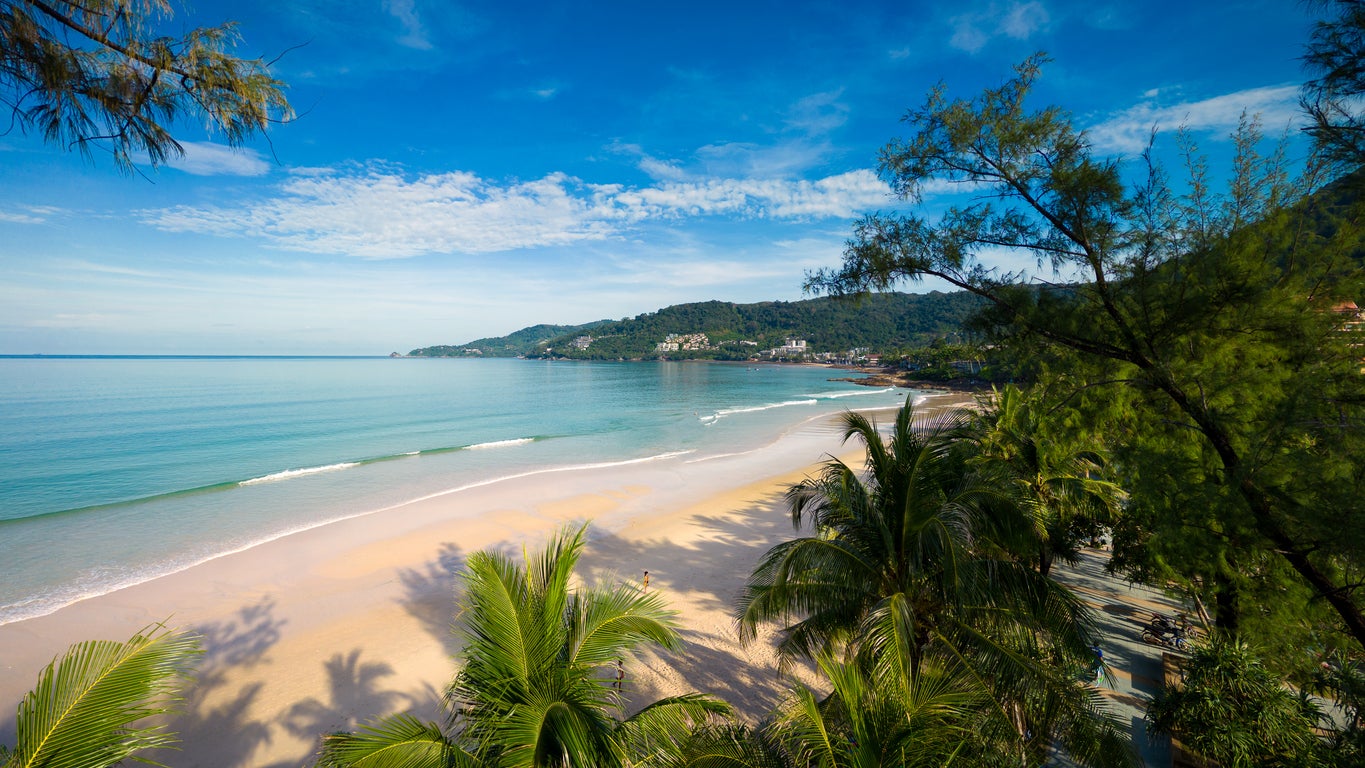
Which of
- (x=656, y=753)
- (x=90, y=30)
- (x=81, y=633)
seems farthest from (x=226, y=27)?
(x=81, y=633)

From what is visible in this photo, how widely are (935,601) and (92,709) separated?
6950 millimetres

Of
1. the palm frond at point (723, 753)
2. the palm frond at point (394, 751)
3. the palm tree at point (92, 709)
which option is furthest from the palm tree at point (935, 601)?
the palm tree at point (92, 709)

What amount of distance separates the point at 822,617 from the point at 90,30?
807cm

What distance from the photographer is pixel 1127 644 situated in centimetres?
985

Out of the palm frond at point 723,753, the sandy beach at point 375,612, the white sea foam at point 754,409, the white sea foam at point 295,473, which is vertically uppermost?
the palm frond at point 723,753

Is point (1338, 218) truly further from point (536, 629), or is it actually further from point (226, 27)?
point (226, 27)

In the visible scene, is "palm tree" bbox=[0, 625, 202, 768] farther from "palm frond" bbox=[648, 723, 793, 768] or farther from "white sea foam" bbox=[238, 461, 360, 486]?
"white sea foam" bbox=[238, 461, 360, 486]

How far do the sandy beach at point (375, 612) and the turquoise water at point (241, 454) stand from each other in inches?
83.4

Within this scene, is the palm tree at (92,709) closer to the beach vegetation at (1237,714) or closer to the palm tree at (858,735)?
the palm tree at (858,735)

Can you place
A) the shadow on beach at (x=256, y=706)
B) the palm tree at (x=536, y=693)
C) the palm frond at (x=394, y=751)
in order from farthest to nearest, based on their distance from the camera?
the shadow on beach at (x=256, y=706) → the palm tree at (x=536, y=693) → the palm frond at (x=394, y=751)

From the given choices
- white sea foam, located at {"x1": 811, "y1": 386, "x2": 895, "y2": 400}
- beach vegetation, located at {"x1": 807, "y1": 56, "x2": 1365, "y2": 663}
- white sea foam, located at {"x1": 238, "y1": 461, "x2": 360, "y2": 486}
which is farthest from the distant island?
beach vegetation, located at {"x1": 807, "y1": 56, "x2": 1365, "y2": 663}

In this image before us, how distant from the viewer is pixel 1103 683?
27.9 feet

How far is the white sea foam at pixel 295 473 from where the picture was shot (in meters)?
22.7

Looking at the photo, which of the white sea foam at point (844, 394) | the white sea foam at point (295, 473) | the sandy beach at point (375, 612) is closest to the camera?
the sandy beach at point (375, 612)
